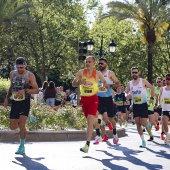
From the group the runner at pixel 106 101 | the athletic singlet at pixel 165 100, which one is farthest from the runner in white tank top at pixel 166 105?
the runner at pixel 106 101

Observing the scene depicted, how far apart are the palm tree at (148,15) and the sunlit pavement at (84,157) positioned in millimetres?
20530

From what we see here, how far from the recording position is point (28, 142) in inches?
489

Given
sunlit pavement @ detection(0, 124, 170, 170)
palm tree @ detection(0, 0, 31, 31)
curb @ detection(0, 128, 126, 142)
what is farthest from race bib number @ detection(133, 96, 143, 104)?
palm tree @ detection(0, 0, 31, 31)

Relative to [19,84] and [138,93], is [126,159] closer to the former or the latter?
[19,84]

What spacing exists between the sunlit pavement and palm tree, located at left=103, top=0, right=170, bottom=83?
67.4ft

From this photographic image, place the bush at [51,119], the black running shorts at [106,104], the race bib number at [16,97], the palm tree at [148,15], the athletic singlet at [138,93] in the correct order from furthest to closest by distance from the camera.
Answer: the palm tree at [148,15] < the bush at [51,119] < the black running shorts at [106,104] < the athletic singlet at [138,93] < the race bib number at [16,97]

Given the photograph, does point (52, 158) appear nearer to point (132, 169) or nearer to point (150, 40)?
point (132, 169)

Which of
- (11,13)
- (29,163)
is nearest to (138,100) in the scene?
(29,163)

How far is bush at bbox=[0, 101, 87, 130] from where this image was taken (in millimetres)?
14126

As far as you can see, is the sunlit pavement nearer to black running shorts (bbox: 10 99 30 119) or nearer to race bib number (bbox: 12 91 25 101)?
black running shorts (bbox: 10 99 30 119)

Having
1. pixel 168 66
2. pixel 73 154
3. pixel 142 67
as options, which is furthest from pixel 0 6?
pixel 73 154

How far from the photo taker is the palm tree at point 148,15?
106 ft

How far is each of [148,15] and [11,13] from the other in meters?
10.1

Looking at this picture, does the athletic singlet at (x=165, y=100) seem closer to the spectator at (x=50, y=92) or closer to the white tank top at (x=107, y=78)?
the white tank top at (x=107, y=78)
